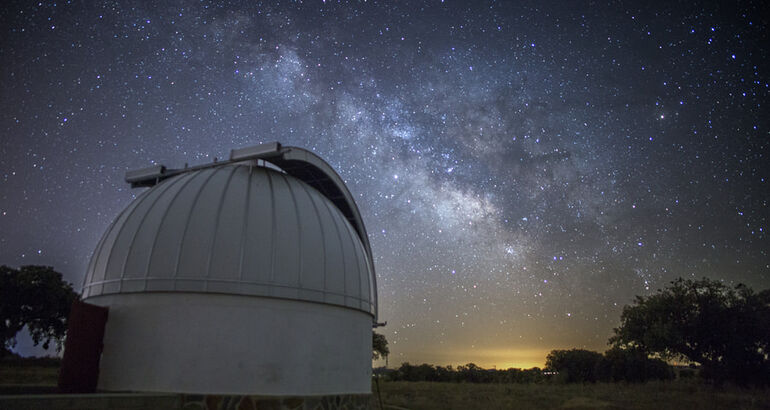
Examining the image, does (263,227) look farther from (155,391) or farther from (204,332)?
(155,391)

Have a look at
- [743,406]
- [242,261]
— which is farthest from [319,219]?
[743,406]

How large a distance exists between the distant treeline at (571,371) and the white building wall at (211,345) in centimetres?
2206

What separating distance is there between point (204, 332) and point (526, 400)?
61.2 ft

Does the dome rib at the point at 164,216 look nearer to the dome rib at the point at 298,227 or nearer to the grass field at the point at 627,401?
the dome rib at the point at 298,227

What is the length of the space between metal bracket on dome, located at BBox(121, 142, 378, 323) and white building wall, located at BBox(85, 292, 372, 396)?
418 cm

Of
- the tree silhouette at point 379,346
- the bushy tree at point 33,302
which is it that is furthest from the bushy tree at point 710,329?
the bushy tree at point 33,302

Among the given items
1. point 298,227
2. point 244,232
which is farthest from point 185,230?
point 298,227

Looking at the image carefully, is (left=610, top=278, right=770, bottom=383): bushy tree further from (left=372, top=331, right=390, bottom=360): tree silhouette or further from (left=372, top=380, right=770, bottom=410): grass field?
(left=372, top=331, right=390, bottom=360): tree silhouette

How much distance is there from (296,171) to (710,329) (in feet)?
93.0

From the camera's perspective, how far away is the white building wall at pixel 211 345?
333 inches

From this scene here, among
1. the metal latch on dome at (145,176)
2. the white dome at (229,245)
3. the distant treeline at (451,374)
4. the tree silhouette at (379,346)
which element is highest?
the metal latch on dome at (145,176)

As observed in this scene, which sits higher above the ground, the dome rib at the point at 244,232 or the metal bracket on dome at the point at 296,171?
the metal bracket on dome at the point at 296,171

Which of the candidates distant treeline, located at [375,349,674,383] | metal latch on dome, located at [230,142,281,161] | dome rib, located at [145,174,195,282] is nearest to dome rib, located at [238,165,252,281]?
metal latch on dome, located at [230,142,281,161]

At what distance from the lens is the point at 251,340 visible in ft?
28.8
